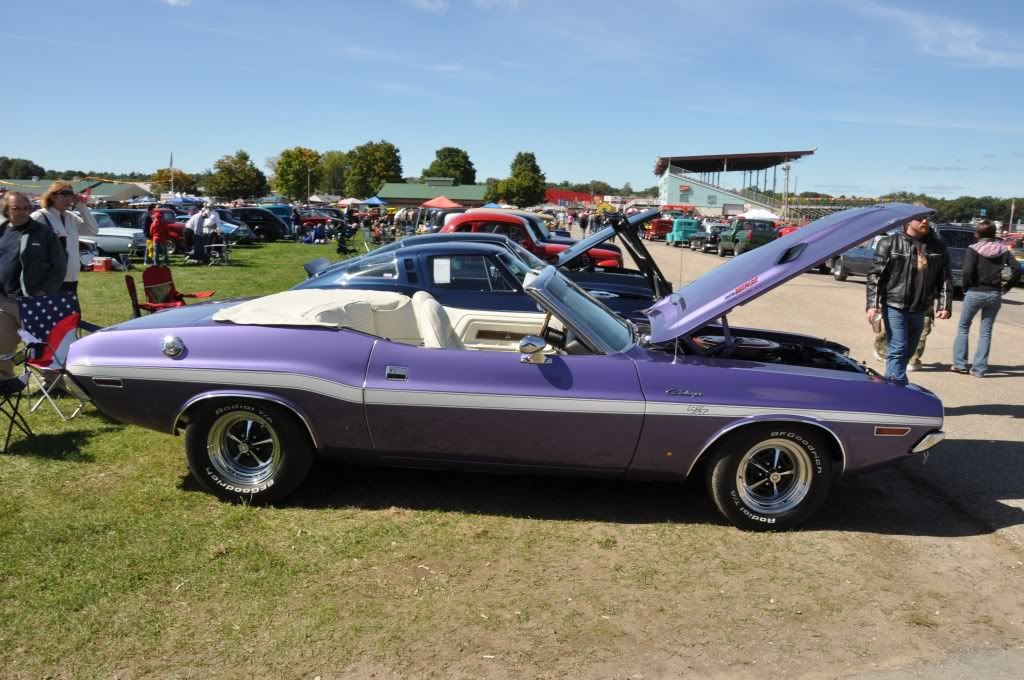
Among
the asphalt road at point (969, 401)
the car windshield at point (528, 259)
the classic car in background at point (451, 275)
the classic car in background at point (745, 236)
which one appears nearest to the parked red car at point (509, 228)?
the asphalt road at point (969, 401)

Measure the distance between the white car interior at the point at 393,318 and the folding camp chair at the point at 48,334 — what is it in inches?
62.7

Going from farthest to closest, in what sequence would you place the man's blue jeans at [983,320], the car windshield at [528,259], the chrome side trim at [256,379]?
the car windshield at [528,259] < the man's blue jeans at [983,320] < the chrome side trim at [256,379]

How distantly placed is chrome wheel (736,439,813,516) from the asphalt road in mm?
1164

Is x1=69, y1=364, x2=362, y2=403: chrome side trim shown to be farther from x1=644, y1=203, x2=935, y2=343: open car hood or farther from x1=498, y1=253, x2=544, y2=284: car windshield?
x1=498, y1=253, x2=544, y2=284: car windshield

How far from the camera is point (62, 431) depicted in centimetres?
555

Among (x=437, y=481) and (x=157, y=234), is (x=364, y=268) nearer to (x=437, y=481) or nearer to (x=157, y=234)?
(x=437, y=481)

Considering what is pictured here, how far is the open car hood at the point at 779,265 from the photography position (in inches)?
166

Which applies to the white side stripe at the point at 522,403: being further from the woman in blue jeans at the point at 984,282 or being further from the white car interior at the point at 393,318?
the woman in blue jeans at the point at 984,282

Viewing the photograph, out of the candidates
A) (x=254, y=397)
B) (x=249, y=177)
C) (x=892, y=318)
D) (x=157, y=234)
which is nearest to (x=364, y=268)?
(x=254, y=397)

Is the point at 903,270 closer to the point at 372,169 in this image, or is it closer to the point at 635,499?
the point at 635,499

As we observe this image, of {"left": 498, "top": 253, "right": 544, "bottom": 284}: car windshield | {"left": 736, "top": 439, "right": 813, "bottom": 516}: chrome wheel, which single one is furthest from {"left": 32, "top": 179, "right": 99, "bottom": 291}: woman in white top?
{"left": 736, "top": 439, "right": 813, "bottom": 516}: chrome wheel

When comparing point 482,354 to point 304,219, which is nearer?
point 482,354

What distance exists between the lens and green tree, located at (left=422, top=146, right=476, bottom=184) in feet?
446

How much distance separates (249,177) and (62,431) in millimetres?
108123
